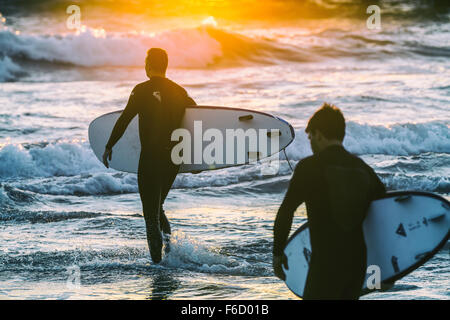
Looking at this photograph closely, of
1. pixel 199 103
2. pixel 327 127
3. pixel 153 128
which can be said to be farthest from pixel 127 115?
pixel 199 103

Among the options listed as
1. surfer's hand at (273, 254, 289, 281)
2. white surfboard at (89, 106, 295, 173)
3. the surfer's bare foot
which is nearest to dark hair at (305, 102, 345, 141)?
surfer's hand at (273, 254, 289, 281)

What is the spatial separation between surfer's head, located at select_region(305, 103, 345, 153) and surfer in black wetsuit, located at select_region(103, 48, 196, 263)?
213 centimetres

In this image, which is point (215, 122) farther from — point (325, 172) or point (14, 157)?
point (14, 157)

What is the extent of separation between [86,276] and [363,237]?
2695mm

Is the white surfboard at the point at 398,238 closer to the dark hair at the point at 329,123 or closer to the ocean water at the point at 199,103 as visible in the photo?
the dark hair at the point at 329,123

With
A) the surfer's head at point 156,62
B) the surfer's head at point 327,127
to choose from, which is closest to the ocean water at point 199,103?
the surfer's head at point 156,62

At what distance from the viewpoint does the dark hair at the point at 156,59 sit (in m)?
4.63

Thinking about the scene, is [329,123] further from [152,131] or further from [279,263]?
[152,131]

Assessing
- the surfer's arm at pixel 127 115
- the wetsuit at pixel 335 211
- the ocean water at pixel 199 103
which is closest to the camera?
the wetsuit at pixel 335 211

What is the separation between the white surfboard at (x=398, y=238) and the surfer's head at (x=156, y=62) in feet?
6.89

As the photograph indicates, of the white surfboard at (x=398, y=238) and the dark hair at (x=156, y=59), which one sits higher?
the dark hair at (x=156, y=59)

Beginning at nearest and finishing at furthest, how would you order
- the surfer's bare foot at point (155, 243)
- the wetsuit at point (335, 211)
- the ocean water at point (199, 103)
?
1. the wetsuit at point (335, 211)
2. the surfer's bare foot at point (155, 243)
3. the ocean water at point (199, 103)

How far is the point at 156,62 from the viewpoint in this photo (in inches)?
183

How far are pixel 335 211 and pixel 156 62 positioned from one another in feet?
7.92
